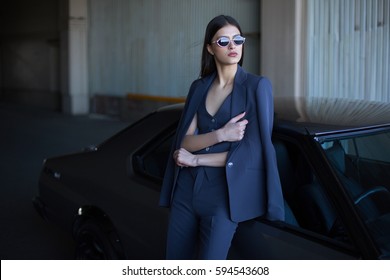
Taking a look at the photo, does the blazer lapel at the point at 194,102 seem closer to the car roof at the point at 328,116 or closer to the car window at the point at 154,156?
the car roof at the point at 328,116

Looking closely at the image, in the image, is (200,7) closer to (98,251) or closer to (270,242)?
(98,251)

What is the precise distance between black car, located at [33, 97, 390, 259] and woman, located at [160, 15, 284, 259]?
0.65 ft

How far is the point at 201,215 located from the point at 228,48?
71 centimetres

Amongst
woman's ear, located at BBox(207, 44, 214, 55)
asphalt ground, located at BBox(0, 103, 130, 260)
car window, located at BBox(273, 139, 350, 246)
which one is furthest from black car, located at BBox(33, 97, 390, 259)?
asphalt ground, located at BBox(0, 103, 130, 260)

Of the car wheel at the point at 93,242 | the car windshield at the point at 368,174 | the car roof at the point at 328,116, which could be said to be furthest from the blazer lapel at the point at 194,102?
the car wheel at the point at 93,242

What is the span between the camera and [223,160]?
7.41 ft

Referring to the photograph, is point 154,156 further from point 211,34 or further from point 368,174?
point 368,174

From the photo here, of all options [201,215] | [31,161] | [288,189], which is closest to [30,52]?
[31,161]

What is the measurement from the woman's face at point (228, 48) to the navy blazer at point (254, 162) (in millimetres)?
113

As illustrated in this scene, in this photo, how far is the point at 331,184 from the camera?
2264 mm

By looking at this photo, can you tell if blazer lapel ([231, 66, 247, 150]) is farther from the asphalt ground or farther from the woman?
the asphalt ground

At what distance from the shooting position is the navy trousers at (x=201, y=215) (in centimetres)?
227

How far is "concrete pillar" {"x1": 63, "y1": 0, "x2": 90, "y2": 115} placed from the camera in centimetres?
1551

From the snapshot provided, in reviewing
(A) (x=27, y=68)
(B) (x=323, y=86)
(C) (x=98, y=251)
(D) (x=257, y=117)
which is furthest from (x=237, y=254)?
(A) (x=27, y=68)
